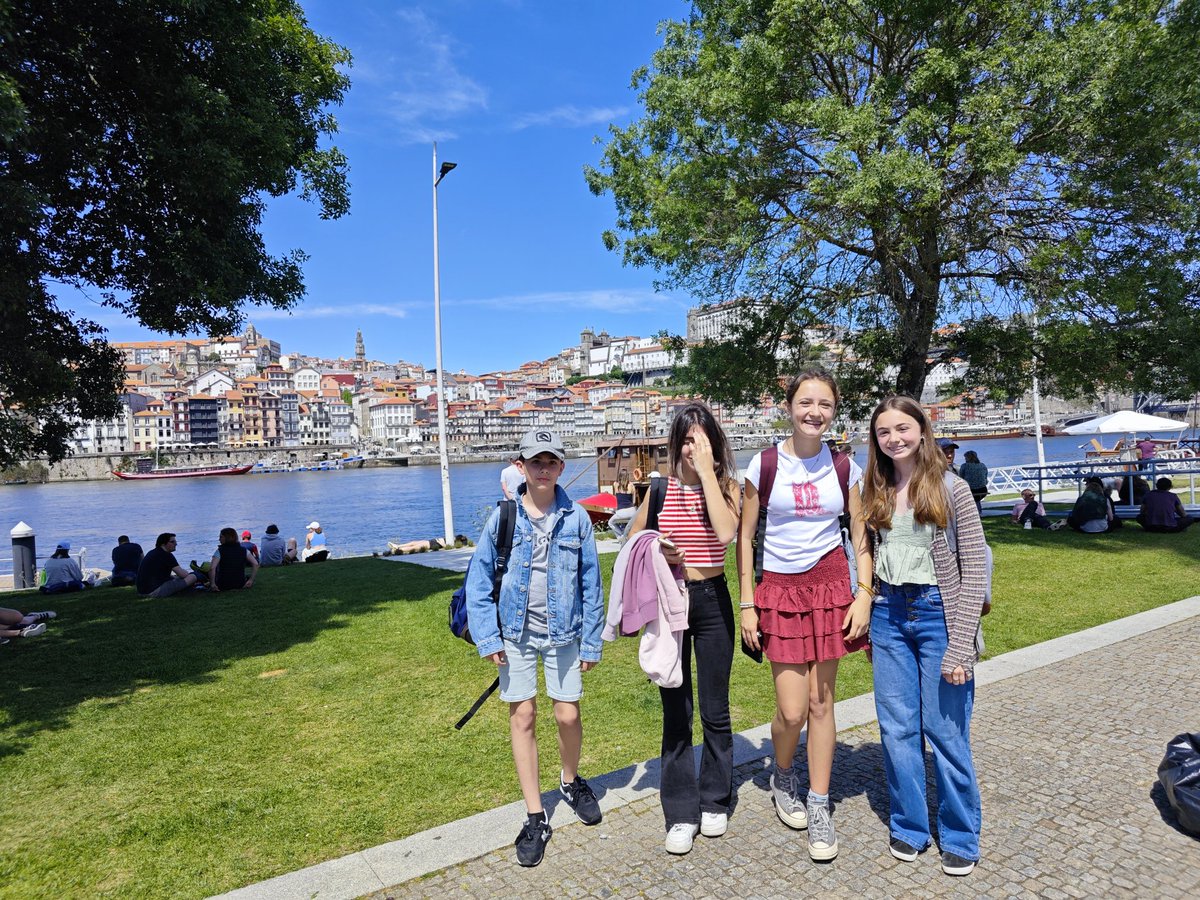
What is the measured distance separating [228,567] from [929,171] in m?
10.6

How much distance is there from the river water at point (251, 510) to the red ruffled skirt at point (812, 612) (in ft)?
58.3

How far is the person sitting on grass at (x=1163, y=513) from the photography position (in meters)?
11.5

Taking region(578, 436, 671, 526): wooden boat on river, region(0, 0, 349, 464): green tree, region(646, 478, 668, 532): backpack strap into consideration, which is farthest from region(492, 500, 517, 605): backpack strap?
region(578, 436, 671, 526): wooden boat on river

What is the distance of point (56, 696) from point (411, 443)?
136 metres

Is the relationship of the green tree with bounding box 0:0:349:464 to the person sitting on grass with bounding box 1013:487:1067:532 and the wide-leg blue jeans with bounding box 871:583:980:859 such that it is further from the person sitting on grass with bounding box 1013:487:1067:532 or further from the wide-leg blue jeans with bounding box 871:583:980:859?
the person sitting on grass with bounding box 1013:487:1067:532

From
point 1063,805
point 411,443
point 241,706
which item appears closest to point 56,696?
point 241,706

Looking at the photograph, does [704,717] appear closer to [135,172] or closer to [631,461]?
[135,172]

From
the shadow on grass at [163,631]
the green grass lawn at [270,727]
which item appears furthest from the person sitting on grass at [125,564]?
the green grass lawn at [270,727]

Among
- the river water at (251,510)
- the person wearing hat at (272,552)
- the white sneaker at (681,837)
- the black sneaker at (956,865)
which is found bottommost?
the river water at (251,510)

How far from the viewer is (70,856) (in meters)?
3.23

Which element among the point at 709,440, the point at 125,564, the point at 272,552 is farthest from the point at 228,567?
the point at 709,440

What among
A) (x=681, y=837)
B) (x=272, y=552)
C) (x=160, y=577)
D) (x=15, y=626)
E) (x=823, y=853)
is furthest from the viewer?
(x=272, y=552)

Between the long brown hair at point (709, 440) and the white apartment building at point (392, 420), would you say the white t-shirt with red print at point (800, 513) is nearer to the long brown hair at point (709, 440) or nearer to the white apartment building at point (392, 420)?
the long brown hair at point (709, 440)

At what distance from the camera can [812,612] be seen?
3.11 meters
